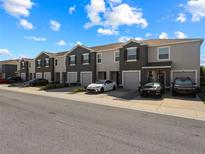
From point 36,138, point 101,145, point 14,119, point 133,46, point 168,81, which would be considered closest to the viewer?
point 101,145

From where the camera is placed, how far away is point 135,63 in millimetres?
23906

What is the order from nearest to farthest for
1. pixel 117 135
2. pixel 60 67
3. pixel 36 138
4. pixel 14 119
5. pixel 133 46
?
pixel 36 138 → pixel 117 135 → pixel 14 119 → pixel 133 46 → pixel 60 67

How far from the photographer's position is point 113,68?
2706 centimetres

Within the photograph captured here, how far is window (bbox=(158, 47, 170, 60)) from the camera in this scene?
73.2 ft

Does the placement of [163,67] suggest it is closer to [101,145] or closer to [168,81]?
[168,81]

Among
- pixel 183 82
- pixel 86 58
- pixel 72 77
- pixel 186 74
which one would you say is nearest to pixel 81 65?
pixel 86 58

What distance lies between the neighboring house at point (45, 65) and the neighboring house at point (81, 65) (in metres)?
5.51

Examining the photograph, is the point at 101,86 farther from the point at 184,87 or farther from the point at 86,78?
the point at 86,78

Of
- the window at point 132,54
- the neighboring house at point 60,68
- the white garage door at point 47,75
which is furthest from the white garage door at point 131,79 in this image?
the white garage door at point 47,75

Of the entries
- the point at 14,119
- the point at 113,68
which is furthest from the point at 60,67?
the point at 14,119

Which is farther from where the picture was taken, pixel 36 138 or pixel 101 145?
pixel 36 138

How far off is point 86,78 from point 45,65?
12.8m

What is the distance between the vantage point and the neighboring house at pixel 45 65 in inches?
1452

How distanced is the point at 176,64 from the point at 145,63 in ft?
11.9
